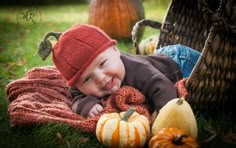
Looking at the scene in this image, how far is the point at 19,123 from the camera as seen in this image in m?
2.78

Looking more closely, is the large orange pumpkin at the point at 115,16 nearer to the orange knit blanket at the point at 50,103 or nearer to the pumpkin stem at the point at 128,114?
the orange knit blanket at the point at 50,103

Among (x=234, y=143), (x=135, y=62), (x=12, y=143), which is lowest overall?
(x=12, y=143)

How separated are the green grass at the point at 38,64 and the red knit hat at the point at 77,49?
42 centimetres

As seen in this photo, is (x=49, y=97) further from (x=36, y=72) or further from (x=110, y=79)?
(x=110, y=79)

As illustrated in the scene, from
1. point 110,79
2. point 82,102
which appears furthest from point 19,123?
point 110,79

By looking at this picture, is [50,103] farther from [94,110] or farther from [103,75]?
[103,75]

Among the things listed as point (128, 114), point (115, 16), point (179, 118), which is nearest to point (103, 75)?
point (128, 114)

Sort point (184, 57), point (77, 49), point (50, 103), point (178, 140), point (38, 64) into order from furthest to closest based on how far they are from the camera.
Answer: point (38, 64) < point (184, 57) < point (50, 103) < point (77, 49) < point (178, 140)

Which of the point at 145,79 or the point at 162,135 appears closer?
the point at 162,135

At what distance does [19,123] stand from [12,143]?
202 mm

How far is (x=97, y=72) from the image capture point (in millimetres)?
2852

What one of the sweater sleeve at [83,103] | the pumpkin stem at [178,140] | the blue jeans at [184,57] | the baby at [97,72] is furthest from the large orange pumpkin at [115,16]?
the pumpkin stem at [178,140]

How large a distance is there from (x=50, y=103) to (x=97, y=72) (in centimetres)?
54

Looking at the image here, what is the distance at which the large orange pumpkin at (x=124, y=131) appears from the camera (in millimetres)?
2412
